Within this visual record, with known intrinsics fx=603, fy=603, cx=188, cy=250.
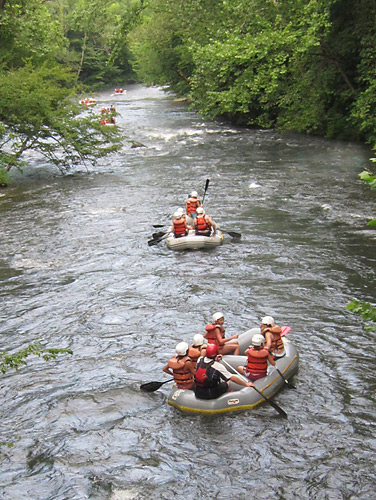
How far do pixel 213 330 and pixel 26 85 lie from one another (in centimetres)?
1669

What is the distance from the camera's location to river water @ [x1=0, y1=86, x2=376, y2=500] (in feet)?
24.7

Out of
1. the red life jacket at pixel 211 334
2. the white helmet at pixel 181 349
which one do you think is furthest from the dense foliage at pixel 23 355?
the red life jacket at pixel 211 334

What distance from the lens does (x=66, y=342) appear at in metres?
11.0

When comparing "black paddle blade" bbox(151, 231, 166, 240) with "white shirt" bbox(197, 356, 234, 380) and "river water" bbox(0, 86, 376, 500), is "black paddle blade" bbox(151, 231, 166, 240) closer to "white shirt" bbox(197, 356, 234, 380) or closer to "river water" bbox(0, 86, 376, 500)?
"river water" bbox(0, 86, 376, 500)

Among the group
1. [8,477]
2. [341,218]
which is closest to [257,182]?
[341,218]

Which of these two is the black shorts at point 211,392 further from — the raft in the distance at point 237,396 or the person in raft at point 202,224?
the person in raft at point 202,224

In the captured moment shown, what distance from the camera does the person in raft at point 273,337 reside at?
31.2 feet

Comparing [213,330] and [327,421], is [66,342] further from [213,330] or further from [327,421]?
[327,421]

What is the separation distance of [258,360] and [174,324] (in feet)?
8.99

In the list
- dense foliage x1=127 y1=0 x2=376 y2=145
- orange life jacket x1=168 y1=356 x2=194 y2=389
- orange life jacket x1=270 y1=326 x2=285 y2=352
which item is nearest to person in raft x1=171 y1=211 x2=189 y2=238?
orange life jacket x1=270 y1=326 x2=285 y2=352

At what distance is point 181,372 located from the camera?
899cm

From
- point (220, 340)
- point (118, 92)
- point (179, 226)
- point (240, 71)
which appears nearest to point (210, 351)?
point (220, 340)

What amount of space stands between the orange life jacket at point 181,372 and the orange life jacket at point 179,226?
6.71 m

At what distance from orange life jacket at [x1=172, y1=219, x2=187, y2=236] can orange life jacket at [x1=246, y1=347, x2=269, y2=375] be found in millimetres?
6717
